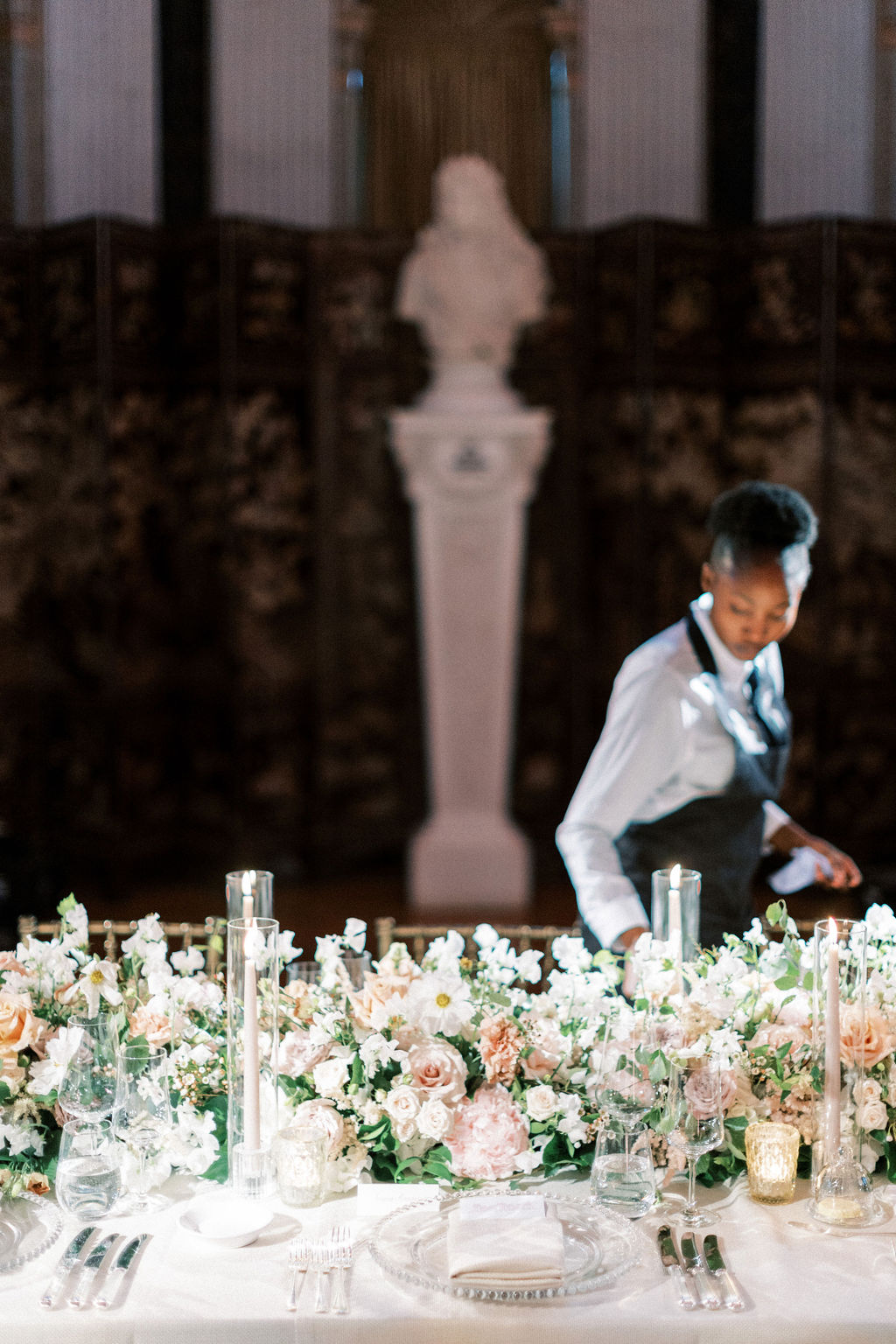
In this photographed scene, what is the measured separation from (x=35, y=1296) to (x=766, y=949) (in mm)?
1171

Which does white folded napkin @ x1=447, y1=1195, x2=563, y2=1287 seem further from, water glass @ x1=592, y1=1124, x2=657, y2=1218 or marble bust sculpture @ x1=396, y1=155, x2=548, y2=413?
marble bust sculpture @ x1=396, y1=155, x2=548, y2=413

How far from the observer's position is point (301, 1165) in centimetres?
199

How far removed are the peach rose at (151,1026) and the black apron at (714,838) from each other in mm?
1008

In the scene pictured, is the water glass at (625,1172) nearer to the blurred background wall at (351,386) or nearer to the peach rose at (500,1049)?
the peach rose at (500,1049)

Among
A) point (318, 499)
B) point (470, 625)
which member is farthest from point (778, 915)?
point (318, 499)

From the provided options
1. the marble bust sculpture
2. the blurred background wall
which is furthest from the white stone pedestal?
the blurred background wall

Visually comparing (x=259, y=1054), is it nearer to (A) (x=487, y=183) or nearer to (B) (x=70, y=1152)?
(B) (x=70, y=1152)

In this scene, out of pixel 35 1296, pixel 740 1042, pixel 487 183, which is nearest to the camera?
pixel 35 1296

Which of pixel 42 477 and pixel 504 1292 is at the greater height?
pixel 42 477

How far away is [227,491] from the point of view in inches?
269

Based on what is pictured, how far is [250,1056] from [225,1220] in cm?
21

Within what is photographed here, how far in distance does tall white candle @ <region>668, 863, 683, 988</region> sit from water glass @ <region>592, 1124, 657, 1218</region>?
0.31 m

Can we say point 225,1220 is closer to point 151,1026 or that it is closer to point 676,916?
point 151,1026

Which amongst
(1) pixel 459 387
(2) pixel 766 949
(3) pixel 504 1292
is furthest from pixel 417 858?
(3) pixel 504 1292
